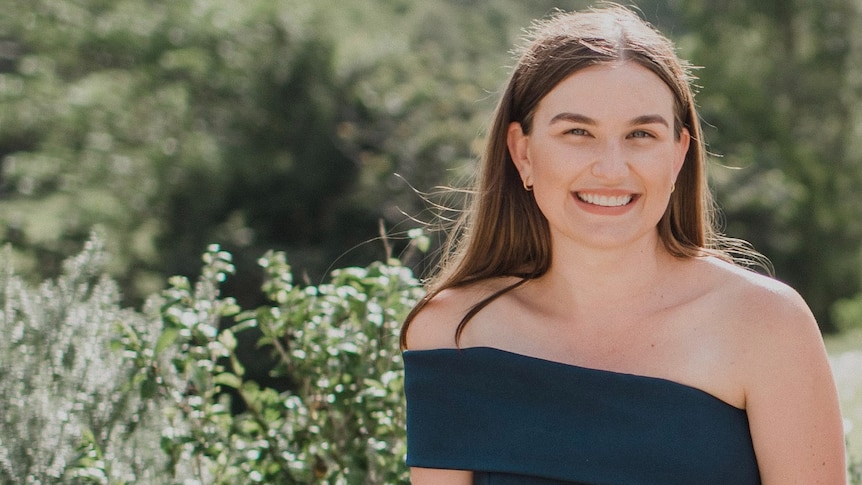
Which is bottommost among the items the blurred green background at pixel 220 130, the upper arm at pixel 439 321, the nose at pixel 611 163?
the upper arm at pixel 439 321

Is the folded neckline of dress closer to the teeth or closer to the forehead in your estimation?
the teeth

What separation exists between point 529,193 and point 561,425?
0.51 m

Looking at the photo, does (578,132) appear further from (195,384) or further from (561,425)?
(195,384)

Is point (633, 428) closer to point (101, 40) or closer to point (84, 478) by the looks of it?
point (84, 478)

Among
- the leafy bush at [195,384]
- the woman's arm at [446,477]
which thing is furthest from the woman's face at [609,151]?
the leafy bush at [195,384]

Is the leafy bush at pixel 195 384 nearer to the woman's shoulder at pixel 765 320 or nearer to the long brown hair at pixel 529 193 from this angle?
the long brown hair at pixel 529 193

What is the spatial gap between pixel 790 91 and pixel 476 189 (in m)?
16.7

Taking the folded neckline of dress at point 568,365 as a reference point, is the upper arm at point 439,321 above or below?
above

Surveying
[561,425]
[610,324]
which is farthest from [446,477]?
[610,324]

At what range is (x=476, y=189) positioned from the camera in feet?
7.57

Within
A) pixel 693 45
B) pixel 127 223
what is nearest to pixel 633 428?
pixel 127 223

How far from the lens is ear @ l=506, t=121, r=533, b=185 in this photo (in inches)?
83.8

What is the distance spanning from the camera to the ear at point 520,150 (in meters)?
2.13

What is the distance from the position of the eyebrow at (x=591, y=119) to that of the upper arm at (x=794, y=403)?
1.33 feet
